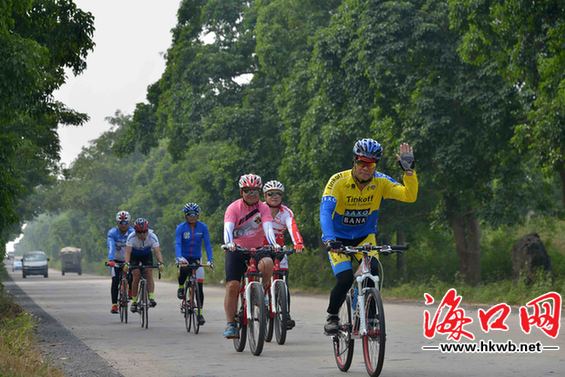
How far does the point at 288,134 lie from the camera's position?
133ft

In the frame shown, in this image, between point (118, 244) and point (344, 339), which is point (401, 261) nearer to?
point (118, 244)

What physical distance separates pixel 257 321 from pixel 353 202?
2.73 meters

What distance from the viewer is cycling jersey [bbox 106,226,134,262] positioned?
21.6m

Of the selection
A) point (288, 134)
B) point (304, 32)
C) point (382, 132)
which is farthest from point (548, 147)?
point (304, 32)

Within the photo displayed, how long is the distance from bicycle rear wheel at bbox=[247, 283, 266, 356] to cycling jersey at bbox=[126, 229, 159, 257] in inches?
269

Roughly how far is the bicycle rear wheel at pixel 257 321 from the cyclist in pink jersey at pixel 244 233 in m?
0.25

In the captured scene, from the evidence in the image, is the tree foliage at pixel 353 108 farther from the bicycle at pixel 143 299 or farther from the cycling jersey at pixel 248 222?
the cycling jersey at pixel 248 222

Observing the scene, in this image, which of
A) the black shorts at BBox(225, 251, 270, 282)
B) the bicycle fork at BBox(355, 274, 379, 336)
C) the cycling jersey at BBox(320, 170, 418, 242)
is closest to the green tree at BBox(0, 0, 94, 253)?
the black shorts at BBox(225, 251, 270, 282)

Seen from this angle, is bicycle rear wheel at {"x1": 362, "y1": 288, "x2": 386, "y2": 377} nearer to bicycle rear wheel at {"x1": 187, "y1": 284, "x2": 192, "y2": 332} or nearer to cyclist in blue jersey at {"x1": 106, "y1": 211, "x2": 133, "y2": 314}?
bicycle rear wheel at {"x1": 187, "y1": 284, "x2": 192, "y2": 332}

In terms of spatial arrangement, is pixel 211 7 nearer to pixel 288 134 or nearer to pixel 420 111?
pixel 288 134

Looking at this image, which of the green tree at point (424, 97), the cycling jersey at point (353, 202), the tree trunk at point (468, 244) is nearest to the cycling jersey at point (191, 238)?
the cycling jersey at point (353, 202)

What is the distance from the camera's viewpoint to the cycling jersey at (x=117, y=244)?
2159cm

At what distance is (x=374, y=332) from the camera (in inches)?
419

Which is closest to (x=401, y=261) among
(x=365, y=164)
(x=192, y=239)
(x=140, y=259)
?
(x=140, y=259)
